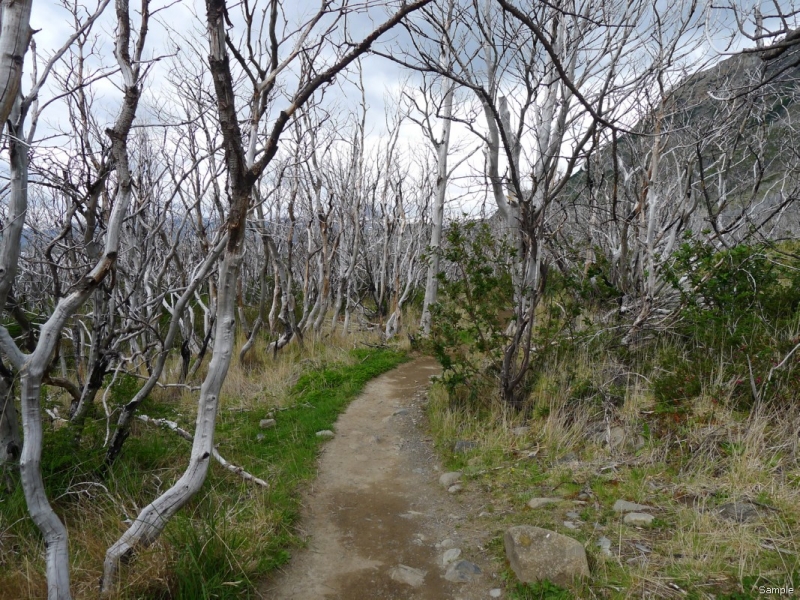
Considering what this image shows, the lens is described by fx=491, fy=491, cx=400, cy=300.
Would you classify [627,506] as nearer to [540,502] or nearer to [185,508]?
[540,502]

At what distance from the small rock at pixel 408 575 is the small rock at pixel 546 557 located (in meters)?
0.61

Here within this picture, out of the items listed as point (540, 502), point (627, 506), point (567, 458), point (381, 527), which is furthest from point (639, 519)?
point (381, 527)

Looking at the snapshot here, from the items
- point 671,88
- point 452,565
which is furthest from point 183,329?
point 671,88

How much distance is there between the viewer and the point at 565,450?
15.1 feet

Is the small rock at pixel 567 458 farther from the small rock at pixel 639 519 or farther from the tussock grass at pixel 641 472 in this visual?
the small rock at pixel 639 519

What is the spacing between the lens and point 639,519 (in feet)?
11.2

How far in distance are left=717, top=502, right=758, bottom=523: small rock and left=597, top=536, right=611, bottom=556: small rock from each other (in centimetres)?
77

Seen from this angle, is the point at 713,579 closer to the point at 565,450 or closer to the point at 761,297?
the point at 565,450

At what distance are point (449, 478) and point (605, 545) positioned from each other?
5.59 feet

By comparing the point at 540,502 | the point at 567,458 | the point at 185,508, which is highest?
the point at 185,508

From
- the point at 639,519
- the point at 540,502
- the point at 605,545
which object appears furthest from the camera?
the point at 540,502

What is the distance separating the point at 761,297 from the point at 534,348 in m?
2.40

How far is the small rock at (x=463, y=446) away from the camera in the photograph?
16.7 feet

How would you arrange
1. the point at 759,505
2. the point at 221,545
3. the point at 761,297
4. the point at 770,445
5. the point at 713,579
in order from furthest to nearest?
the point at 761,297 < the point at 770,445 < the point at 759,505 < the point at 221,545 < the point at 713,579
